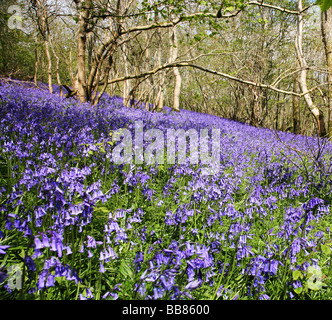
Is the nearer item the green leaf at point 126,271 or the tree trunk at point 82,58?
the green leaf at point 126,271

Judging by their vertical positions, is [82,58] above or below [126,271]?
above

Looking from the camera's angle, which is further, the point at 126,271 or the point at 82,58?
the point at 82,58

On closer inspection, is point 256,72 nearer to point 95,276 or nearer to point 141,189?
point 141,189

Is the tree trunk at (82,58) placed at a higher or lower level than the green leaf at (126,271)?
higher

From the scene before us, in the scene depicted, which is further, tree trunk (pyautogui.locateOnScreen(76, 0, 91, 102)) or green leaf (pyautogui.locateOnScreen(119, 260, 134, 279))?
tree trunk (pyautogui.locateOnScreen(76, 0, 91, 102))

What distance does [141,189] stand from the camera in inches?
123

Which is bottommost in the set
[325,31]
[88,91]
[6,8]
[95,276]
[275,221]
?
[95,276]

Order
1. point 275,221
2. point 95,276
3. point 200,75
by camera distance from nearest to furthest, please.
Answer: point 95,276
point 275,221
point 200,75

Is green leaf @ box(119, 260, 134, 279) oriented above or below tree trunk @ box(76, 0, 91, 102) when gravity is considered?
below

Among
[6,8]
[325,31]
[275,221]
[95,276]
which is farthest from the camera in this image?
[6,8]
